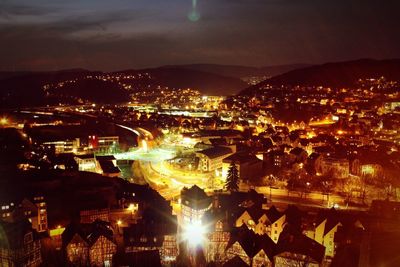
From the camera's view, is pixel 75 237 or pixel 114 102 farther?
pixel 114 102

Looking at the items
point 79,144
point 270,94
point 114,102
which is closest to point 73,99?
point 114,102

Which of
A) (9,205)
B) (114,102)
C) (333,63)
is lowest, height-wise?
(9,205)

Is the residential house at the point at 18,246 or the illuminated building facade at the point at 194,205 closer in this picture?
the residential house at the point at 18,246

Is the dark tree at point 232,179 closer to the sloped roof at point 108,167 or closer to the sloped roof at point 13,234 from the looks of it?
the sloped roof at point 108,167

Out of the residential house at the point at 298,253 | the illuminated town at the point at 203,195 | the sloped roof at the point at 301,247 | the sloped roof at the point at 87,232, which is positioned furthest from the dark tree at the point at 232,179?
the sloped roof at the point at 87,232

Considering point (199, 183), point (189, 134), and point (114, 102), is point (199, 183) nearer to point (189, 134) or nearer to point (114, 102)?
point (189, 134)

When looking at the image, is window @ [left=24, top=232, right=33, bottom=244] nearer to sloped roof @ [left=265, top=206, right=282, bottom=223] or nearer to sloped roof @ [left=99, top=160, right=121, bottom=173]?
sloped roof @ [left=265, top=206, right=282, bottom=223]

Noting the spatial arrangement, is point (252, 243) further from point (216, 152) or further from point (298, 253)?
point (216, 152)

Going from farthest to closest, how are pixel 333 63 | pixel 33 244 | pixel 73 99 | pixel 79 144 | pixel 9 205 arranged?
pixel 333 63 < pixel 73 99 < pixel 79 144 < pixel 9 205 < pixel 33 244
